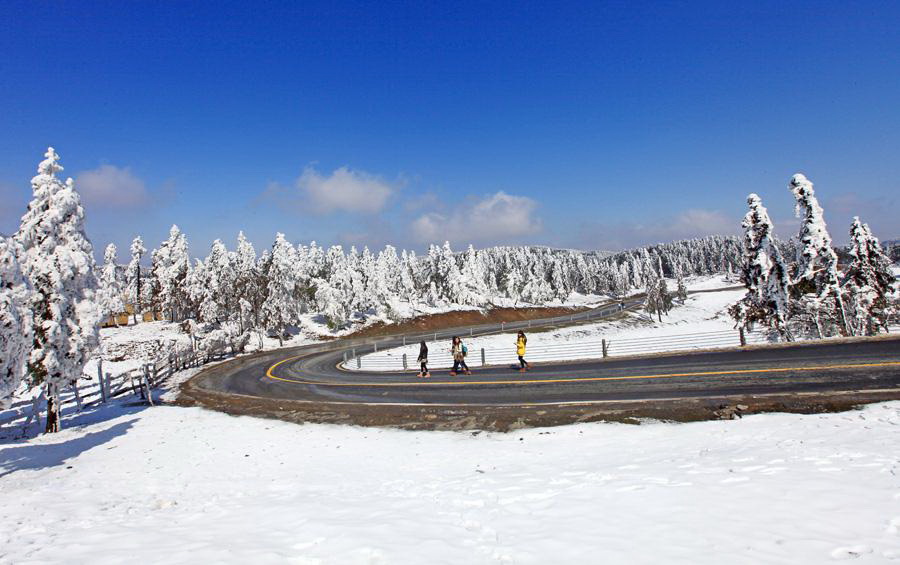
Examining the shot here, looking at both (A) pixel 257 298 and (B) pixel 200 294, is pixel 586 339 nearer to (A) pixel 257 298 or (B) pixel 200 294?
(A) pixel 257 298

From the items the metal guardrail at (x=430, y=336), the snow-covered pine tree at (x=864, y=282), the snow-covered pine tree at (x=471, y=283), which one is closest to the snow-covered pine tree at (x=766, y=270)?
the snow-covered pine tree at (x=864, y=282)

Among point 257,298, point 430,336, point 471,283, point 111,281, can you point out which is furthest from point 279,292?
point 471,283

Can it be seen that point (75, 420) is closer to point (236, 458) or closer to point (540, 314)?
point (236, 458)

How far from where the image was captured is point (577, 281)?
150 metres

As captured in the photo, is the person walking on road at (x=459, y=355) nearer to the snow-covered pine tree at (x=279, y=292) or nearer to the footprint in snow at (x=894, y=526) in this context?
the footprint in snow at (x=894, y=526)

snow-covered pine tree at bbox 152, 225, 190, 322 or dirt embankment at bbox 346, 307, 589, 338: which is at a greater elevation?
snow-covered pine tree at bbox 152, 225, 190, 322

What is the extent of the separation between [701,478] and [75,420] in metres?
22.4

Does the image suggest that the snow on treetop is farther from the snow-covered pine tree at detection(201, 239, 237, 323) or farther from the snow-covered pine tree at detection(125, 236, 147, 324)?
the snow-covered pine tree at detection(125, 236, 147, 324)

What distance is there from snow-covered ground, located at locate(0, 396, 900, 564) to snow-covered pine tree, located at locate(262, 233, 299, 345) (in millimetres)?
44144

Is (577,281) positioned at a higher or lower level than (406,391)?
higher

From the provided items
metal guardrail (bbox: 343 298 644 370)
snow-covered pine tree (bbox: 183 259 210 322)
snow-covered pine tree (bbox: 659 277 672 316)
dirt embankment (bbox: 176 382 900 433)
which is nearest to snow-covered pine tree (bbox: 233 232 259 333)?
snow-covered pine tree (bbox: 183 259 210 322)

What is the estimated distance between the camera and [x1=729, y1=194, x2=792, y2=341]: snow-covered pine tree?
29828mm

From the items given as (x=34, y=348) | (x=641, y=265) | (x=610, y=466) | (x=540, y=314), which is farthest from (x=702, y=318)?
(x=641, y=265)

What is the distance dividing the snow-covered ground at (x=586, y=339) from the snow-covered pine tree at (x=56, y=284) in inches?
624
